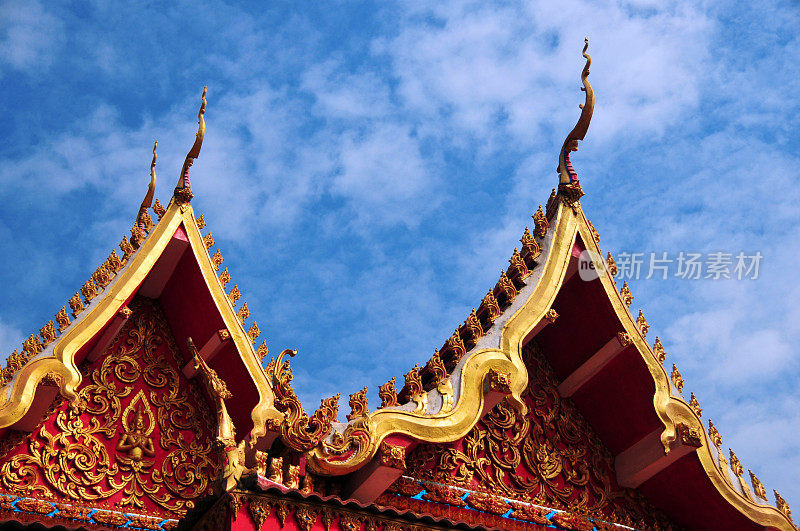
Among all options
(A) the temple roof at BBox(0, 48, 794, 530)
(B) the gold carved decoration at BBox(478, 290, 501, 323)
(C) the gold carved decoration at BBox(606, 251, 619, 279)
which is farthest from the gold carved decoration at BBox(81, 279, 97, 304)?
(C) the gold carved decoration at BBox(606, 251, 619, 279)

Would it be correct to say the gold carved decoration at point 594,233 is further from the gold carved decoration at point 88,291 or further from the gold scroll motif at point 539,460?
the gold carved decoration at point 88,291

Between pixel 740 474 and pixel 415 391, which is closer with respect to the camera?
pixel 415 391

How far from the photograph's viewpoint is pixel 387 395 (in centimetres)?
829

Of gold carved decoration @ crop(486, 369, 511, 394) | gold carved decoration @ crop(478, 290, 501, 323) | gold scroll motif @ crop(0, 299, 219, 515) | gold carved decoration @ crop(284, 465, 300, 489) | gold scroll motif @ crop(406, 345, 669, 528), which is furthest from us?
gold carved decoration @ crop(478, 290, 501, 323)

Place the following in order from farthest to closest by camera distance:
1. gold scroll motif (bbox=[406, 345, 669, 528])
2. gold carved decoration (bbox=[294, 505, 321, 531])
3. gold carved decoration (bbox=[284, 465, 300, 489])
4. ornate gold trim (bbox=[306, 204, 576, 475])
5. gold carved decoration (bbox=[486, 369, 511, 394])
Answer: gold scroll motif (bbox=[406, 345, 669, 528]), gold carved decoration (bbox=[486, 369, 511, 394]), ornate gold trim (bbox=[306, 204, 576, 475]), gold carved decoration (bbox=[284, 465, 300, 489]), gold carved decoration (bbox=[294, 505, 321, 531])

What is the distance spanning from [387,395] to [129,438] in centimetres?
259

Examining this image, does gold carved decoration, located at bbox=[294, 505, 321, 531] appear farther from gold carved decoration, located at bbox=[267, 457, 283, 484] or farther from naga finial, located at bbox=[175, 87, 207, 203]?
naga finial, located at bbox=[175, 87, 207, 203]

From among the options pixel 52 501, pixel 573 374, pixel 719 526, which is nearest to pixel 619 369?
pixel 573 374

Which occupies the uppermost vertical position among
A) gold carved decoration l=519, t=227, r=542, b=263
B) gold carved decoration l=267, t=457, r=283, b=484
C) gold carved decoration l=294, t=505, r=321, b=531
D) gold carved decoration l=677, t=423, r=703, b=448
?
gold carved decoration l=519, t=227, r=542, b=263

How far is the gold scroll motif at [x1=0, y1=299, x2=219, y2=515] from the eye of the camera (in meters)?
8.65

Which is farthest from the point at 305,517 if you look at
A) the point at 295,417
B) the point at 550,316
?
the point at 550,316

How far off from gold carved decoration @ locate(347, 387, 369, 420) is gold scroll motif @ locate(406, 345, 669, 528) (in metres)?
0.94

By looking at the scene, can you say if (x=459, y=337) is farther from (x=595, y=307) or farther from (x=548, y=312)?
(x=595, y=307)

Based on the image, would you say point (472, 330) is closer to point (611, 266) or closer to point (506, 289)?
point (506, 289)
